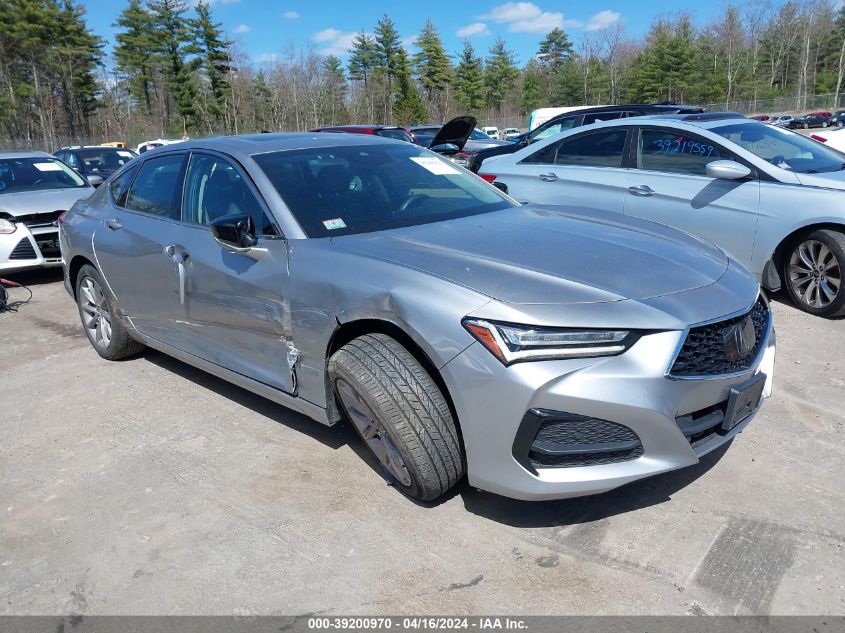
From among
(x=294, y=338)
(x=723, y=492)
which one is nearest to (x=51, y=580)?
(x=294, y=338)

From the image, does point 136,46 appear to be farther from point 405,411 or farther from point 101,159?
point 405,411

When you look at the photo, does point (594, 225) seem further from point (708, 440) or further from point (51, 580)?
point (51, 580)

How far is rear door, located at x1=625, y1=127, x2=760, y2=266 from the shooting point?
17.6 feet

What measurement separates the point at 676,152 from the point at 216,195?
4.06 metres

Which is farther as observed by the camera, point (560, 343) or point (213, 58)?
point (213, 58)

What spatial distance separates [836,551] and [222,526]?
240 cm

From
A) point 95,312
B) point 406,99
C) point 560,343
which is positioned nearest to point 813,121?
point 406,99

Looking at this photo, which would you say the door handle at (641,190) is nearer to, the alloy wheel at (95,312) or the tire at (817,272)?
the tire at (817,272)

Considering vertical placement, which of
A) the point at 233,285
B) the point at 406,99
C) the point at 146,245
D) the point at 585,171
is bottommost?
the point at 233,285

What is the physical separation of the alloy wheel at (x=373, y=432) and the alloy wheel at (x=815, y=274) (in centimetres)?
390

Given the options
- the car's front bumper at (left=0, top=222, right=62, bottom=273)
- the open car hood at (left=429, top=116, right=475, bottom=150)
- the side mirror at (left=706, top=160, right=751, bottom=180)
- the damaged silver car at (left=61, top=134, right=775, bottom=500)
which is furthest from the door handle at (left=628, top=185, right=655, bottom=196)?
the car's front bumper at (left=0, top=222, right=62, bottom=273)

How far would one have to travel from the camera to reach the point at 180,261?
3.77 meters

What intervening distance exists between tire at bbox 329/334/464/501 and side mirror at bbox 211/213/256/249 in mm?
851

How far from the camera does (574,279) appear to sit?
260 centimetres
